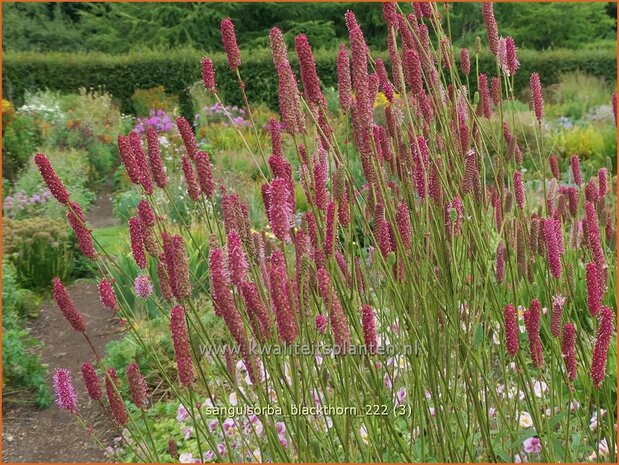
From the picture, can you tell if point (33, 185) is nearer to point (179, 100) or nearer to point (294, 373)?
point (294, 373)

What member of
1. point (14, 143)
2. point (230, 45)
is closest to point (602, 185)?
point (230, 45)

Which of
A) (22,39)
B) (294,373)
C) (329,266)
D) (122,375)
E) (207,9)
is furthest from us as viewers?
(22,39)

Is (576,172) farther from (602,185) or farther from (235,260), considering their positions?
(235,260)

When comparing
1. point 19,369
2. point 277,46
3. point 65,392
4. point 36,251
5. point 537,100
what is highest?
point 277,46

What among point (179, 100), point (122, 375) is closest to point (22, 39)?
point (179, 100)

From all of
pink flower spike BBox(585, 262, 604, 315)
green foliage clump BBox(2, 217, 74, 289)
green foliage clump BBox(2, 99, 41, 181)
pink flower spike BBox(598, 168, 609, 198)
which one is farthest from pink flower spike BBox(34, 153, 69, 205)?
green foliage clump BBox(2, 99, 41, 181)

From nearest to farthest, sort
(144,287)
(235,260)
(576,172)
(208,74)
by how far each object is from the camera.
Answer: (235,260)
(208,74)
(144,287)
(576,172)

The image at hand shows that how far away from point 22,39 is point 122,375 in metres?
18.9

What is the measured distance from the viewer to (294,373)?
133 cm

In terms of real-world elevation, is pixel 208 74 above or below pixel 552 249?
above

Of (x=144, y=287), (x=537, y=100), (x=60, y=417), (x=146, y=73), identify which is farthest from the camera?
(x=146, y=73)

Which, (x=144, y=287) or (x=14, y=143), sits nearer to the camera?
(x=144, y=287)

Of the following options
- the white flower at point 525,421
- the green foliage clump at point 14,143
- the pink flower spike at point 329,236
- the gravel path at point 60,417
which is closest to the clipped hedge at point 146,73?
the green foliage clump at point 14,143

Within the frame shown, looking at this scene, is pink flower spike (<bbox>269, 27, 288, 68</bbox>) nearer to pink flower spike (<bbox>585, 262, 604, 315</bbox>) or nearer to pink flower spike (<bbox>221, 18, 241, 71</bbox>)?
pink flower spike (<bbox>221, 18, 241, 71</bbox>)
